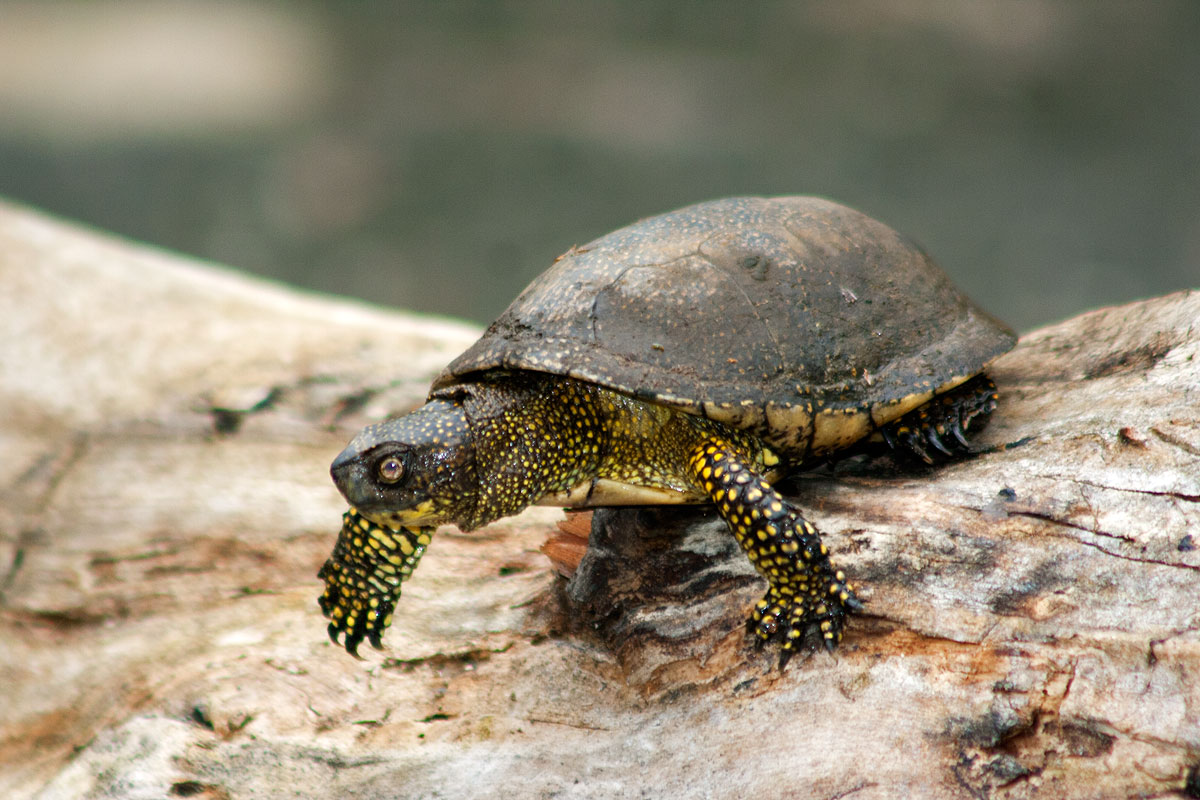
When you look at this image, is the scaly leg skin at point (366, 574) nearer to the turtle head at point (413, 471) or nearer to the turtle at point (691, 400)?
the turtle at point (691, 400)

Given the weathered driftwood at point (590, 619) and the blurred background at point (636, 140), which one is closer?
the weathered driftwood at point (590, 619)

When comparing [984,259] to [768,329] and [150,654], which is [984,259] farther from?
[150,654]

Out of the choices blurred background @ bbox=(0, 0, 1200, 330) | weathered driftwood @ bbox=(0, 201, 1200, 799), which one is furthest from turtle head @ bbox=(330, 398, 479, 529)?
blurred background @ bbox=(0, 0, 1200, 330)

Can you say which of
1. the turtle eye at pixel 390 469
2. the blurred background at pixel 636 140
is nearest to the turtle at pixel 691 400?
the turtle eye at pixel 390 469

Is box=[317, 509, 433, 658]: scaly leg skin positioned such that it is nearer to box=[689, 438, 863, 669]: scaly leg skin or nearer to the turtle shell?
the turtle shell

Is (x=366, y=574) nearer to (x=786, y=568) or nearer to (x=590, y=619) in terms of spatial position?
(x=590, y=619)

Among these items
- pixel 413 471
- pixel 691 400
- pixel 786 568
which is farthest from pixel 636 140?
pixel 786 568

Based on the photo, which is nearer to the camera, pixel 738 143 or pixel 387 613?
pixel 387 613

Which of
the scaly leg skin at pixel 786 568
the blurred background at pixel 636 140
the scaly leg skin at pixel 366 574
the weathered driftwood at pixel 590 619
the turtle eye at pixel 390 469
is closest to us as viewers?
the weathered driftwood at pixel 590 619

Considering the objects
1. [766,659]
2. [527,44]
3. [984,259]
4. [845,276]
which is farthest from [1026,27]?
[766,659]
